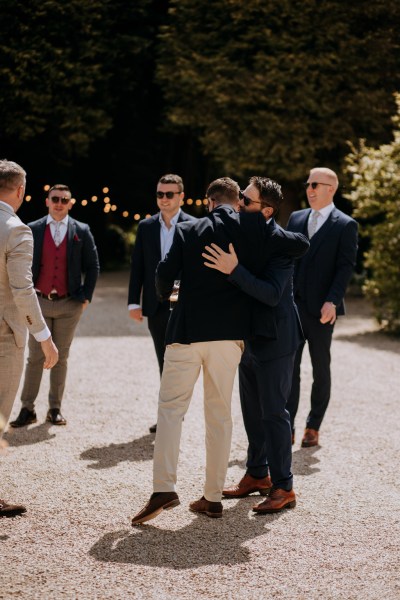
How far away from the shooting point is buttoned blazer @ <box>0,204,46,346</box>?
4.98 m

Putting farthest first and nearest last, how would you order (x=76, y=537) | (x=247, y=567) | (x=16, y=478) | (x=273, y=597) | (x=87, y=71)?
(x=87, y=71) → (x=16, y=478) → (x=76, y=537) → (x=247, y=567) → (x=273, y=597)

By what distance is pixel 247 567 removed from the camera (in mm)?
4441

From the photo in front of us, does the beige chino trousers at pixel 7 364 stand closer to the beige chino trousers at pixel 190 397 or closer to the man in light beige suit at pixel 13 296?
the man in light beige suit at pixel 13 296

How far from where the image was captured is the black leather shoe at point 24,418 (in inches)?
298

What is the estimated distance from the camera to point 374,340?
13.5 meters

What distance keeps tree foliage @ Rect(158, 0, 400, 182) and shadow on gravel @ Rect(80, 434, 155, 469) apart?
1410cm

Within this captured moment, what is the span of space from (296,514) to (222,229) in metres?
1.83

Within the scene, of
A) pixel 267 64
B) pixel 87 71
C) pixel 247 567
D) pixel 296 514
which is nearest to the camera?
pixel 247 567

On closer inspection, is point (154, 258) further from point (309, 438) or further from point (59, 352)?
point (309, 438)

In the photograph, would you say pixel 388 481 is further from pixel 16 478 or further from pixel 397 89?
pixel 397 89

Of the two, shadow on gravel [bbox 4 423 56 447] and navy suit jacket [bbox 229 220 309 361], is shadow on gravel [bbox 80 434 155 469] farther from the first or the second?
navy suit jacket [bbox 229 220 309 361]

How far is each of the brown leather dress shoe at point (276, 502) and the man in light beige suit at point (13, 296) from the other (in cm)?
144

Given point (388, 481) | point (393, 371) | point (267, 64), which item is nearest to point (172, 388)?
point (388, 481)

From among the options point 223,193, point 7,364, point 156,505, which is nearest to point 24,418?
point 7,364
